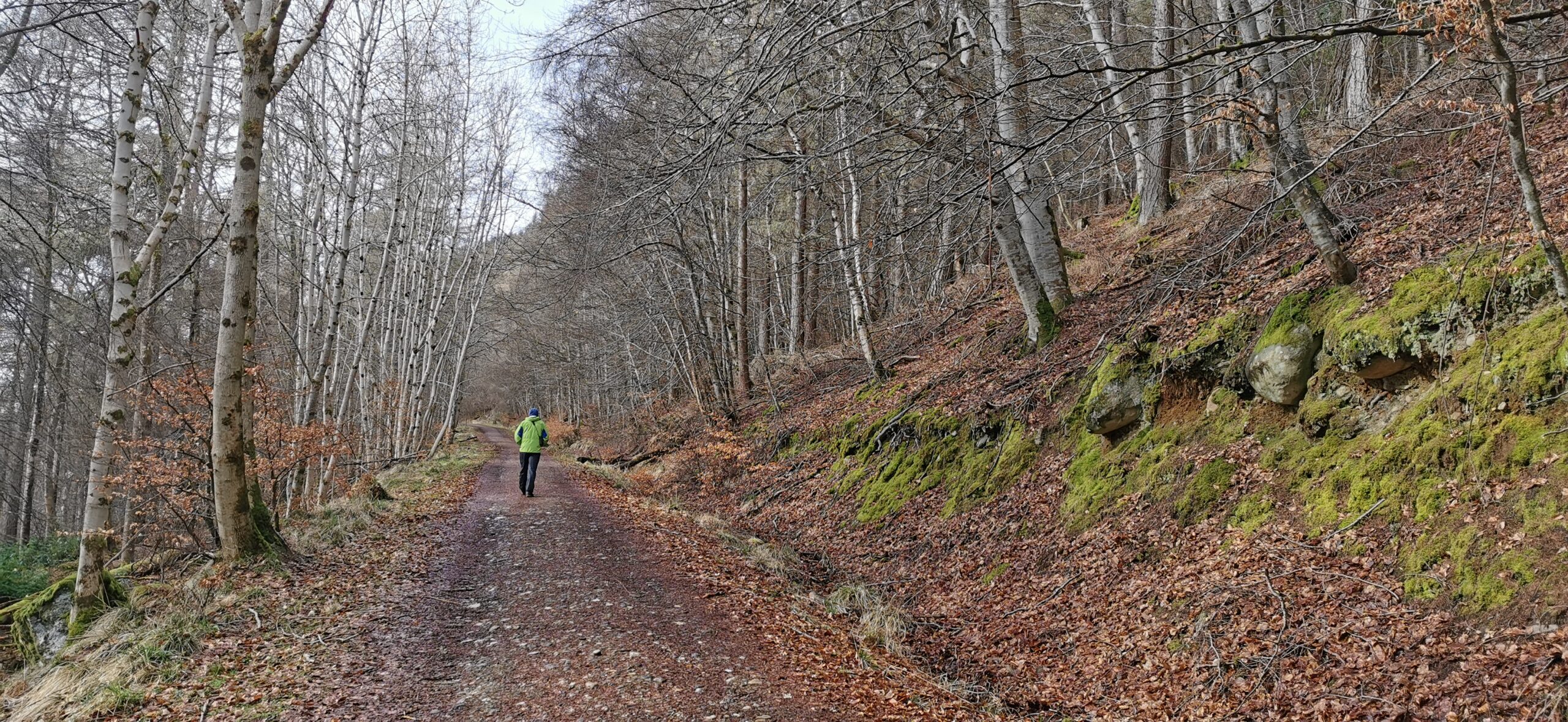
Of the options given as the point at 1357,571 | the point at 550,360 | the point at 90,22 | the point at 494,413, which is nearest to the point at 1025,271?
the point at 1357,571

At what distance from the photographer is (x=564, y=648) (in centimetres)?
527

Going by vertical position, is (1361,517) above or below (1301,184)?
below

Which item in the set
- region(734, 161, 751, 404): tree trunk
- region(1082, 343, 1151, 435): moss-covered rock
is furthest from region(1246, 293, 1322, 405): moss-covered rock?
region(734, 161, 751, 404): tree trunk

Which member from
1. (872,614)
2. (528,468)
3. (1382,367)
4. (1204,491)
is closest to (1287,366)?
(1382,367)

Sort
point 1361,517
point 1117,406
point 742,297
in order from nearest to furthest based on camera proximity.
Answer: point 1361,517
point 1117,406
point 742,297

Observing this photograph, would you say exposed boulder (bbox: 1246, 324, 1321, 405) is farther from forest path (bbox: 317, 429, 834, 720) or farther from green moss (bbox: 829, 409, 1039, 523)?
forest path (bbox: 317, 429, 834, 720)

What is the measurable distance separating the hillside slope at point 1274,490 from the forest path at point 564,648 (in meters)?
1.69

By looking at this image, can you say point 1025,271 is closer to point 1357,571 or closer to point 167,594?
point 1357,571

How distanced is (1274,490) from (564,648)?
16.9 ft

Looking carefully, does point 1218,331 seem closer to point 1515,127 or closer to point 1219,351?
point 1219,351

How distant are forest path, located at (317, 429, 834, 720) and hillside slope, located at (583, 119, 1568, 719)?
1.69 m

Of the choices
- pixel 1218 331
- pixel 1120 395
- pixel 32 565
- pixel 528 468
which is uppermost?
pixel 1218 331

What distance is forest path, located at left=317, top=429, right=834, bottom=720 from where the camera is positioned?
4.38 m

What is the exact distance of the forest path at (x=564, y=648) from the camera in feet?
14.4
